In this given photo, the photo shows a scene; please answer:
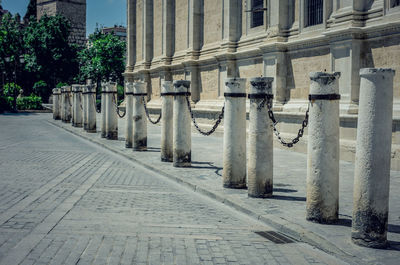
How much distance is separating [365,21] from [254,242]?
8.00m

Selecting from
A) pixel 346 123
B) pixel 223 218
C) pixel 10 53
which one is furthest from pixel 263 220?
pixel 10 53

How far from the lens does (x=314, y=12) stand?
13.5m

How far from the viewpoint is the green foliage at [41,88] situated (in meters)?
54.1

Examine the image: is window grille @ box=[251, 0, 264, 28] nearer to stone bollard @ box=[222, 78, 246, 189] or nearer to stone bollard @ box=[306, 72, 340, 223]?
stone bollard @ box=[222, 78, 246, 189]

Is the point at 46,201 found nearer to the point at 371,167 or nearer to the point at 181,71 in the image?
the point at 371,167

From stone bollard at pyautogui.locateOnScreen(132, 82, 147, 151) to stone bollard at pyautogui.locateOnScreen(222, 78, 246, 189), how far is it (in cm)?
551

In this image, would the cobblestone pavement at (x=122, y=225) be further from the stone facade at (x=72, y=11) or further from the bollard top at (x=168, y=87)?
the stone facade at (x=72, y=11)

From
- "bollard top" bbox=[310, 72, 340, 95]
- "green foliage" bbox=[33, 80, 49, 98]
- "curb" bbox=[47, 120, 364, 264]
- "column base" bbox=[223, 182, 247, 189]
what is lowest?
"curb" bbox=[47, 120, 364, 264]

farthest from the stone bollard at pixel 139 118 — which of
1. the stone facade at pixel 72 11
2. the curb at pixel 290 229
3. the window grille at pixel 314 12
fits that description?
the stone facade at pixel 72 11

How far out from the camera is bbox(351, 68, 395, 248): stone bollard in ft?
15.5

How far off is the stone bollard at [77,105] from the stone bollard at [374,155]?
1898cm

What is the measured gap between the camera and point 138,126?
13141 millimetres

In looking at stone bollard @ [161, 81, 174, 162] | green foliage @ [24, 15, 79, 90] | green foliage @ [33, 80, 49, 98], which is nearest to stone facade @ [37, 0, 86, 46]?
green foliage @ [24, 15, 79, 90]

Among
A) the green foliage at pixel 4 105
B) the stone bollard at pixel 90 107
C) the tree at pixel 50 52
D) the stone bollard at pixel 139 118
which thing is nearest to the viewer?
the stone bollard at pixel 139 118
